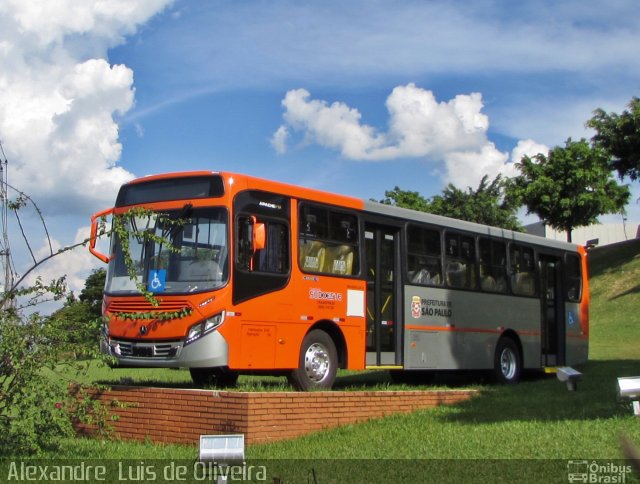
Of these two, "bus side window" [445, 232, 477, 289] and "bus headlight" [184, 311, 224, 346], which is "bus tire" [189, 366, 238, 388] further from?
"bus side window" [445, 232, 477, 289]

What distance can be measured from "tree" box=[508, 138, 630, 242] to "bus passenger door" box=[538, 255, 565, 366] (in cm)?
3501

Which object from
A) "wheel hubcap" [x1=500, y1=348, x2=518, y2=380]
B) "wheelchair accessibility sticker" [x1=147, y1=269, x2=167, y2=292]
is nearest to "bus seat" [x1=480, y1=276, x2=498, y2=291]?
"wheel hubcap" [x1=500, y1=348, x2=518, y2=380]

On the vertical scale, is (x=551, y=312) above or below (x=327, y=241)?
below

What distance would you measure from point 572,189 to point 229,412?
48285mm

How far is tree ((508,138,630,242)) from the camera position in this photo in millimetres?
54094

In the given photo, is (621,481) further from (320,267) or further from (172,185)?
(172,185)

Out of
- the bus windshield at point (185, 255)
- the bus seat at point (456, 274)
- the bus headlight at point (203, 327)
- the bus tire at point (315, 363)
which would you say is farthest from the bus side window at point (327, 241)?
the bus seat at point (456, 274)

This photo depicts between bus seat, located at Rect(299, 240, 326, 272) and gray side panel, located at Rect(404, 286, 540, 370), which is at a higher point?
bus seat, located at Rect(299, 240, 326, 272)

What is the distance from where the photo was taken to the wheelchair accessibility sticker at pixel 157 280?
11.8 metres

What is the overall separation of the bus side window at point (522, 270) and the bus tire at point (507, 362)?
1.13 m

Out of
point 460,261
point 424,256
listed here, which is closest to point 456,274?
point 460,261

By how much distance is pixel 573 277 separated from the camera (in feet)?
67.5

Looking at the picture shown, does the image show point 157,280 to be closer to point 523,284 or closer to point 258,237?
point 258,237

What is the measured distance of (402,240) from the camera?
1522 centimetres
